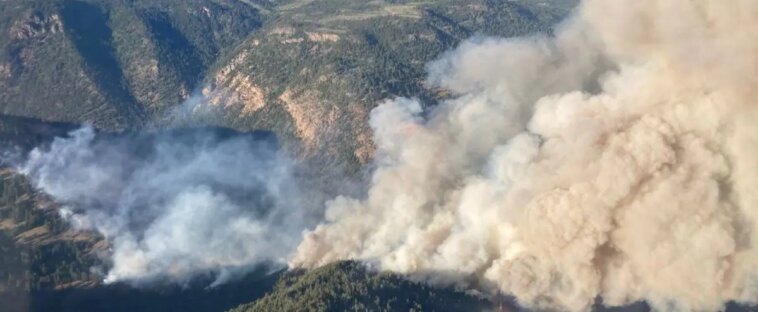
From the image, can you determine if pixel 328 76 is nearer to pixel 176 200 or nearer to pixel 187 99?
pixel 187 99

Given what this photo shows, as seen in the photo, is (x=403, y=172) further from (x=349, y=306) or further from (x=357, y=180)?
(x=357, y=180)

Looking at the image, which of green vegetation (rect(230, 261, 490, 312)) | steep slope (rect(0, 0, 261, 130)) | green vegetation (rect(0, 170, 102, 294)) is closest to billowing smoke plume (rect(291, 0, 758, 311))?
green vegetation (rect(230, 261, 490, 312))

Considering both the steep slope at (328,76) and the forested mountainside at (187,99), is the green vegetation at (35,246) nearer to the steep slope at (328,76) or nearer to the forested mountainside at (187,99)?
the forested mountainside at (187,99)

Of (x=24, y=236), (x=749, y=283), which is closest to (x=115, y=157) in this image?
(x=24, y=236)

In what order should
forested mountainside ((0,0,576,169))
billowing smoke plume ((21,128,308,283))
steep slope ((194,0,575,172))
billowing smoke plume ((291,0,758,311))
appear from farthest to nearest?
forested mountainside ((0,0,576,169)), steep slope ((194,0,575,172)), billowing smoke plume ((21,128,308,283)), billowing smoke plume ((291,0,758,311))

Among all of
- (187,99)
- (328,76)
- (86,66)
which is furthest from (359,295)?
(86,66)

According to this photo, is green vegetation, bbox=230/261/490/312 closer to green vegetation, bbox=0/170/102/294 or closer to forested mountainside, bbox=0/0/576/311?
forested mountainside, bbox=0/0/576/311

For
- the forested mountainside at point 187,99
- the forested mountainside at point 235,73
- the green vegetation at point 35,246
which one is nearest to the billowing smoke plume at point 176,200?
the green vegetation at point 35,246
